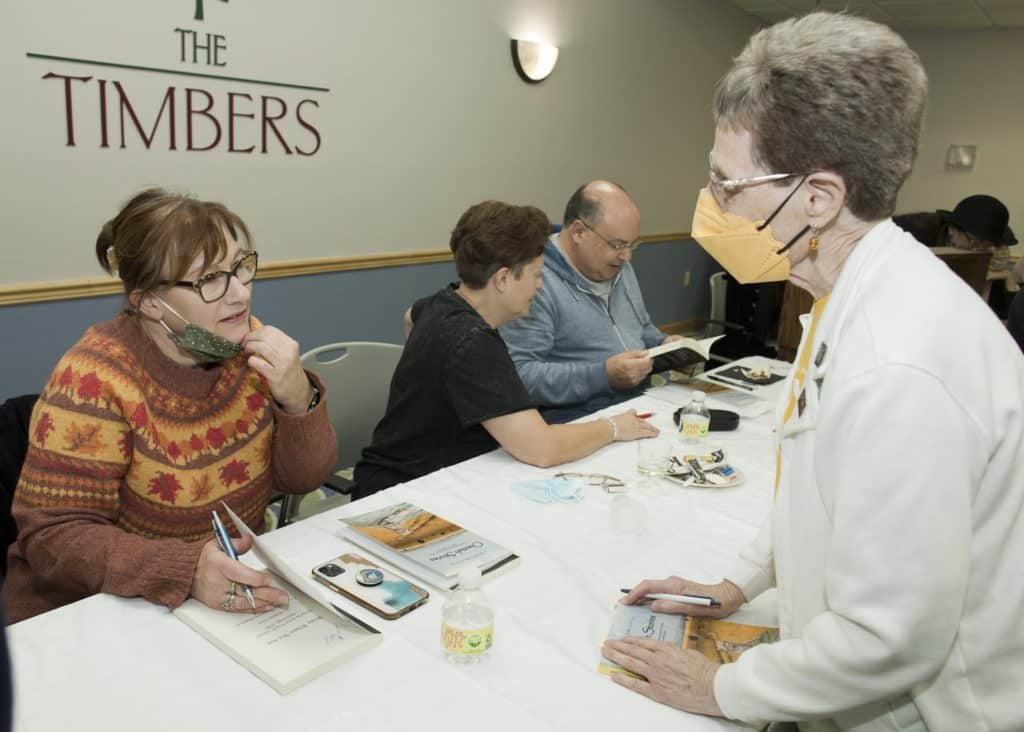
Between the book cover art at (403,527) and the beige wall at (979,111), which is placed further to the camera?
the beige wall at (979,111)

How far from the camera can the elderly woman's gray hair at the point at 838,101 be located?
95cm

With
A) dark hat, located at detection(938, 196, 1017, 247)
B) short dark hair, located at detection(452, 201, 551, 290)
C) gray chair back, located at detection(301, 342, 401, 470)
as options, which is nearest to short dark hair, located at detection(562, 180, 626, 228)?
short dark hair, located at detection(452, 201, 551, 290)

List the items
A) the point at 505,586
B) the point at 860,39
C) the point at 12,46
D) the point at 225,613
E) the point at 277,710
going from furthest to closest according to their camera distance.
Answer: the point at 12,46 → the point at 505,586 → the point at 225,613 → the point at 277,710 → the point at 860,39

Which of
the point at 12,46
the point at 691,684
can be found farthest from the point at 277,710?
the point at 12,46

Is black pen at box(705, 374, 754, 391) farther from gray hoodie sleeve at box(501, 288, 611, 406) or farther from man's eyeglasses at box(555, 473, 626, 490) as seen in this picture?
man's eyeglasses at box(555, 473, 626, 490)

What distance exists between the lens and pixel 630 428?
2.20 meters

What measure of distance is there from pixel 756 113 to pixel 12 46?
2736mm

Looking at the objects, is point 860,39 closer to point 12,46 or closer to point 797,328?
point 12,46

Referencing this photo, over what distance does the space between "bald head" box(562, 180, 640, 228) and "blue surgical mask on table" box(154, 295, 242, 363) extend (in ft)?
5.39

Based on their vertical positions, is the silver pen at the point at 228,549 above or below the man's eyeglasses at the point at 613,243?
below

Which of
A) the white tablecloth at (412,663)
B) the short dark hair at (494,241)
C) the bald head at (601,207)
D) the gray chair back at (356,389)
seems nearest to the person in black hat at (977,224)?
the bald head at (601,207)

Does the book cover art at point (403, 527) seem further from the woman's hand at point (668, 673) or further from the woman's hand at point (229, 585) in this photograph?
the woman's hand at point (668, 673)

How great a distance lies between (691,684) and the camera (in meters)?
1.12

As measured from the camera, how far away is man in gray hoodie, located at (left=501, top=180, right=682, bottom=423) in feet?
8.79
